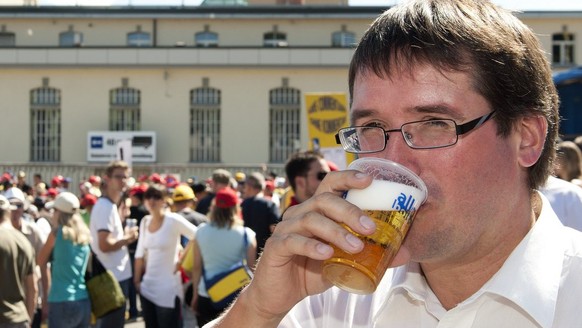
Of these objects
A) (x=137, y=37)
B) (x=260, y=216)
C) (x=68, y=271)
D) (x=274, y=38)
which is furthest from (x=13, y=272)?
(x=137, y=37)

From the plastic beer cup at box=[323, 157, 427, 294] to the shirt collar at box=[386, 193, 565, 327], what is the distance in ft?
0.90

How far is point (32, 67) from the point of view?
4341cm

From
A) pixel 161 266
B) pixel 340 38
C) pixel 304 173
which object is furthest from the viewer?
pixel 340 38

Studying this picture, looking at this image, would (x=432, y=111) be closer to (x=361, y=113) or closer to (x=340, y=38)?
(x=361, y=113)

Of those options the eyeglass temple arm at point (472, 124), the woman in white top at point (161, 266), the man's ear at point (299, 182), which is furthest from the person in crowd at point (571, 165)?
the eyeglass temple arm at point (472, 124)

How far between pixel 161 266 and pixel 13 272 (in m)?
1.81

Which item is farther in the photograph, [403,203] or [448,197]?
[448,197]

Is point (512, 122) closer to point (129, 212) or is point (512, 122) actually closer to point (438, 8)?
point (438, 8)

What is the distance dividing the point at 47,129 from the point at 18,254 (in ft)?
124

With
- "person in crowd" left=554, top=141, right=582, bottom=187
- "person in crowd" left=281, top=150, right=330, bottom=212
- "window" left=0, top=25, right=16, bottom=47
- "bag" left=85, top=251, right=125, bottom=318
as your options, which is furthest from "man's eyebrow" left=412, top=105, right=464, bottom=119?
"window" left=0, top=25, right=16, bottom=47

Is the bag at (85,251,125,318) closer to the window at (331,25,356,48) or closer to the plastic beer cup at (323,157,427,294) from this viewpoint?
the plastic beer cup at (323,157,427,294)

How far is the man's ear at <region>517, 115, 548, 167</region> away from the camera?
217 centimetres

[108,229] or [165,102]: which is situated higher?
[165,102]

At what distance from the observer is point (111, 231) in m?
9.50
